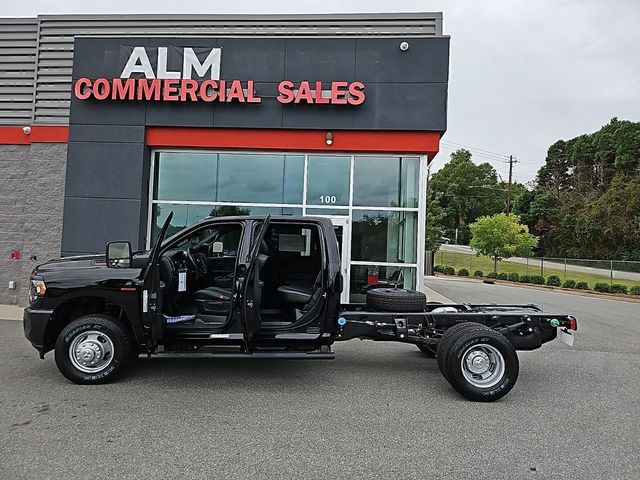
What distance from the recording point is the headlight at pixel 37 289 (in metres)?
5.69

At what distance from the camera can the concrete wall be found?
11695 millimetres


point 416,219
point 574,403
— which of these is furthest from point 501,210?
point 574,403

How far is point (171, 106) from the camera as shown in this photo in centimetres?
1148

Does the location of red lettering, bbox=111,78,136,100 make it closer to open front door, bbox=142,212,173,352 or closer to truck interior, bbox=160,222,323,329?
truck interior, bbox=160,222,323,329

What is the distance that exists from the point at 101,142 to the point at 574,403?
1035cm

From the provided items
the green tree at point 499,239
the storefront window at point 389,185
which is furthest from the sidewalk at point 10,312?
the green tree at point 499,239

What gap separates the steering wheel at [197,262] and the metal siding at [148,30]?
721 cm

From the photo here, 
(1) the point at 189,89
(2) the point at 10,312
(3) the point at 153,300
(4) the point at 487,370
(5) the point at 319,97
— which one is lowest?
(2) the point at 10,312

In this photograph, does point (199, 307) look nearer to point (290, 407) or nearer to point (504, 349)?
point (290, 407)

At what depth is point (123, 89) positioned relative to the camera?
11.3 metres

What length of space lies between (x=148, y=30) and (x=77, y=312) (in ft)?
28.2

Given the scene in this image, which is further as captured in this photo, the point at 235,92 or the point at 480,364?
the point at 235,92

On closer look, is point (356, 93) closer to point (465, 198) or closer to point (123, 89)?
point (123, 89)

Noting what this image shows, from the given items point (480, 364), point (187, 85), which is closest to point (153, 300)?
point (480, 364)
